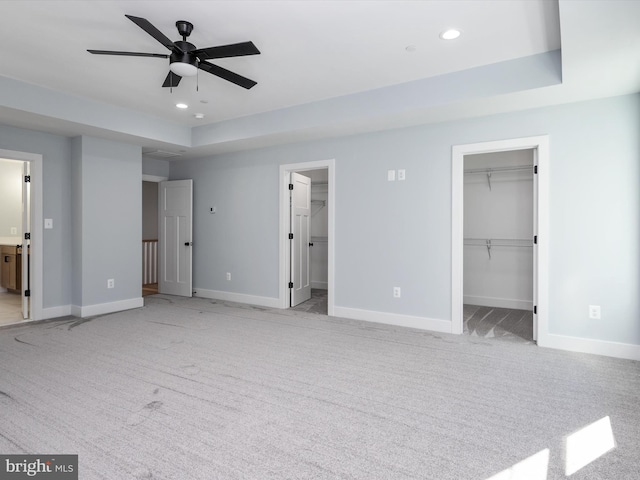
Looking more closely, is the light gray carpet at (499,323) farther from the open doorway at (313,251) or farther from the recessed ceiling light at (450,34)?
the recessed ceiling light at (450,34)

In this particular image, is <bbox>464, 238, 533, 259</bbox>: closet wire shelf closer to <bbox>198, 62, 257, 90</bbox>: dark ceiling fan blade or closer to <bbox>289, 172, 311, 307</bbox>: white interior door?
<bbox>289, 172, 311, 307</bbox>: white interior door

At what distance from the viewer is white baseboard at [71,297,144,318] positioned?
502cm

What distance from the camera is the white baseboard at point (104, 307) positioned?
197 inches

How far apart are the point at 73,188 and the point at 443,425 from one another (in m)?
5.21

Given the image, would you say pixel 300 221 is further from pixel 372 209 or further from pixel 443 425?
pixel 443 425

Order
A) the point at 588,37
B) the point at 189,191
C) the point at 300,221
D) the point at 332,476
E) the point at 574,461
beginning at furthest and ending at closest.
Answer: the point at 189,191 → the point at 300,221 → the point at 588,37 → the point at 574,461 → the point at 332,476

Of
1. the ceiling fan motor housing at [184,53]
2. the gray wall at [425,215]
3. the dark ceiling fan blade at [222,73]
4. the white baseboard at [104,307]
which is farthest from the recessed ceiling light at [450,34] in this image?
the white baseboard at [104,307]

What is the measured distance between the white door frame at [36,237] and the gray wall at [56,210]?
0.06 m

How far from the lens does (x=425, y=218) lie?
4.44 meters

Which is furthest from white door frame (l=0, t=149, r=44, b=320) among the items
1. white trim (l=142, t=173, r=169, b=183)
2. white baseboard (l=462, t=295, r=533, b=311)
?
white baseboard (l=462, t=295, r=533, b=311)

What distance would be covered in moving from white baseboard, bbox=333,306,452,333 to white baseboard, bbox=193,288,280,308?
1091 millimetres

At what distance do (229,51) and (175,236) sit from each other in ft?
15.0

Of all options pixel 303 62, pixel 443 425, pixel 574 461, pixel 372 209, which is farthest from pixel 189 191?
pixel 574 461

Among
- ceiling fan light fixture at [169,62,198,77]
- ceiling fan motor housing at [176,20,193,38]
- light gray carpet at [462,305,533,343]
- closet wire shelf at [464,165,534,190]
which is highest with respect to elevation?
ceiling fan motor housing at [176,20,193,38]
